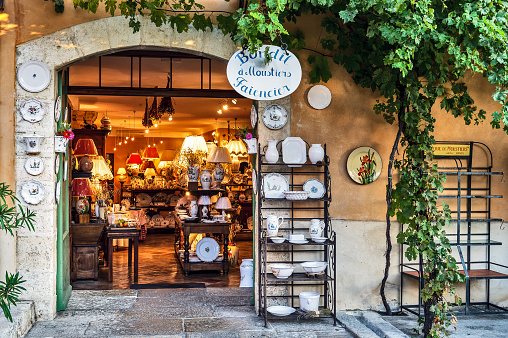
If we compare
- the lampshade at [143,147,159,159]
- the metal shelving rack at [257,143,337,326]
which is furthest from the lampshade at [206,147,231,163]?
the lampshade at [143,147,159,159]

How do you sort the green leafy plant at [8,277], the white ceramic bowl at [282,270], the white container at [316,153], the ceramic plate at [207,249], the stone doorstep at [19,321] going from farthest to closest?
the ceramic plate at [207,249], the white container at [316,153], the white ceramic bowl at [282,270], the stone doorstep at [19,321], the green leafy plant at [8,277]

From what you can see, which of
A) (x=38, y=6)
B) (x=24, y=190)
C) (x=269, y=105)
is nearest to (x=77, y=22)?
(x=38, y=6)

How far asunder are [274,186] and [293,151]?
0.42m

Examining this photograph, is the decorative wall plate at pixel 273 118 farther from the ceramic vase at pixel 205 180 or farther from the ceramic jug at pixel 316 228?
the ceramic vase at pixel 205 180

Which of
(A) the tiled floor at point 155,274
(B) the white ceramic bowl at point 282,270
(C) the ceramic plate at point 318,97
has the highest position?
(C) the ceramic plate at point 318,97

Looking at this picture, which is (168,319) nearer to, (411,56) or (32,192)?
(32,192)

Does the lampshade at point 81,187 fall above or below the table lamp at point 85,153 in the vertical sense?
below

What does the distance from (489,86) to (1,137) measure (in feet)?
17.5

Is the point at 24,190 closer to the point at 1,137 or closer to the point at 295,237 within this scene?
the point at 1,137

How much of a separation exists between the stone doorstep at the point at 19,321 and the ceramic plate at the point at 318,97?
3503 mm

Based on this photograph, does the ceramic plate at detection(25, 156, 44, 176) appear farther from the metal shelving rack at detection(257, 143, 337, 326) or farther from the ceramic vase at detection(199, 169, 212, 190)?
the ceramic vase at detection(199, 169, 212, 190)

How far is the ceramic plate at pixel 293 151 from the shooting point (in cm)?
556

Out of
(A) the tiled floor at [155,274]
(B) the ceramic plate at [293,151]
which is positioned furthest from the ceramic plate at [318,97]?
(A) the tiled floor at [155,274]

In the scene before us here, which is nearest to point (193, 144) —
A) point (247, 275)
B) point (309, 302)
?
point (247, 275)
